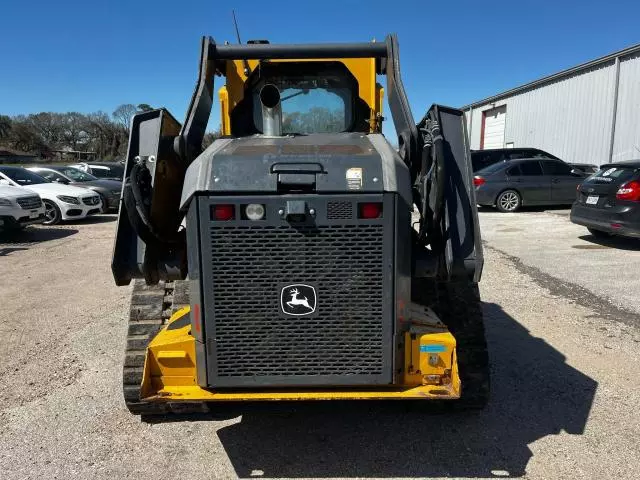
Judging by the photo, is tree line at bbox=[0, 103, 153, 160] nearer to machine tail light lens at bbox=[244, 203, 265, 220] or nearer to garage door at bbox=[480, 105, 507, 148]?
garage door at bbox=[480, 105, 507, 148]

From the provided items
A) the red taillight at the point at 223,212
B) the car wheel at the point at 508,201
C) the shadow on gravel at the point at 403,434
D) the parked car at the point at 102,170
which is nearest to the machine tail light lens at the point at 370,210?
the red taillight at the point at 223,212

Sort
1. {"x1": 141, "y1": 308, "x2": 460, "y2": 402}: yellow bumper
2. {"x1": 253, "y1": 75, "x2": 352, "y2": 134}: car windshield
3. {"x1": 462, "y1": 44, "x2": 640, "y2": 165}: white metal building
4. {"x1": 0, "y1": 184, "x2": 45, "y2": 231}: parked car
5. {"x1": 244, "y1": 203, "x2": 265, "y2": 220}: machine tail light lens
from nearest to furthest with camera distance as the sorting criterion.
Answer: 1. {"x1": 244, "y1": 203, "x2": 265, "y2": 220}: machine tail light lens
2. {"x1": 141, "y1": 308, "x2": 460, "y2": 402}: yellow bumper
3. {"x1": 253, "y1": 75, "x2": 352, "y2": 134}: car windshield
4. {"x1": 0, "y1": 184, "x2": 45, "y2": 231}: parked car
5. {"x1": 462, "y1": 44, "x2": 640, "y2": 165}: white metal building


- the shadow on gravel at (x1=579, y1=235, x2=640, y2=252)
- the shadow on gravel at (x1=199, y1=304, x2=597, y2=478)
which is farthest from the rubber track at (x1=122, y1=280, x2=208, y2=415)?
the shadow on gravel at (x1=579, y1=235, x2=640, y2=252)

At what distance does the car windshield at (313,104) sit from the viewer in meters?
4.18

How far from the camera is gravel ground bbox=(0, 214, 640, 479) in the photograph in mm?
3086

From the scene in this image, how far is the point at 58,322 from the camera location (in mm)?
5773

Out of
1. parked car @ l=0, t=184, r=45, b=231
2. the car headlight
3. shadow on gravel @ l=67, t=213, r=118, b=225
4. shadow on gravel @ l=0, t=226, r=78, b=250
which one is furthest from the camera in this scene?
shadow on gravel @ l=67, t=213, r=118, b=225

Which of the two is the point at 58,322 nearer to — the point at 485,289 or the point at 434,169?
the point at 434,169

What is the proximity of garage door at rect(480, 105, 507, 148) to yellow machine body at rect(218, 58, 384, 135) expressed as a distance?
2495 cm

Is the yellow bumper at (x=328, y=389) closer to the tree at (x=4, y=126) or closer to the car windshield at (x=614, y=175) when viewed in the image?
the car windshield at (x=614, y=175)

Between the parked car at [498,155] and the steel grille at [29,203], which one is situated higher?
the parked car at [498,155]

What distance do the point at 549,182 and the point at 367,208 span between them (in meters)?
13.6

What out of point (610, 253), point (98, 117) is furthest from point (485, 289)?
point (98, 117)

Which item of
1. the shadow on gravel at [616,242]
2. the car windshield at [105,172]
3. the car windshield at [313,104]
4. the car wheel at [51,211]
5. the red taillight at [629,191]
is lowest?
the shadow on gravel at [616,242]
